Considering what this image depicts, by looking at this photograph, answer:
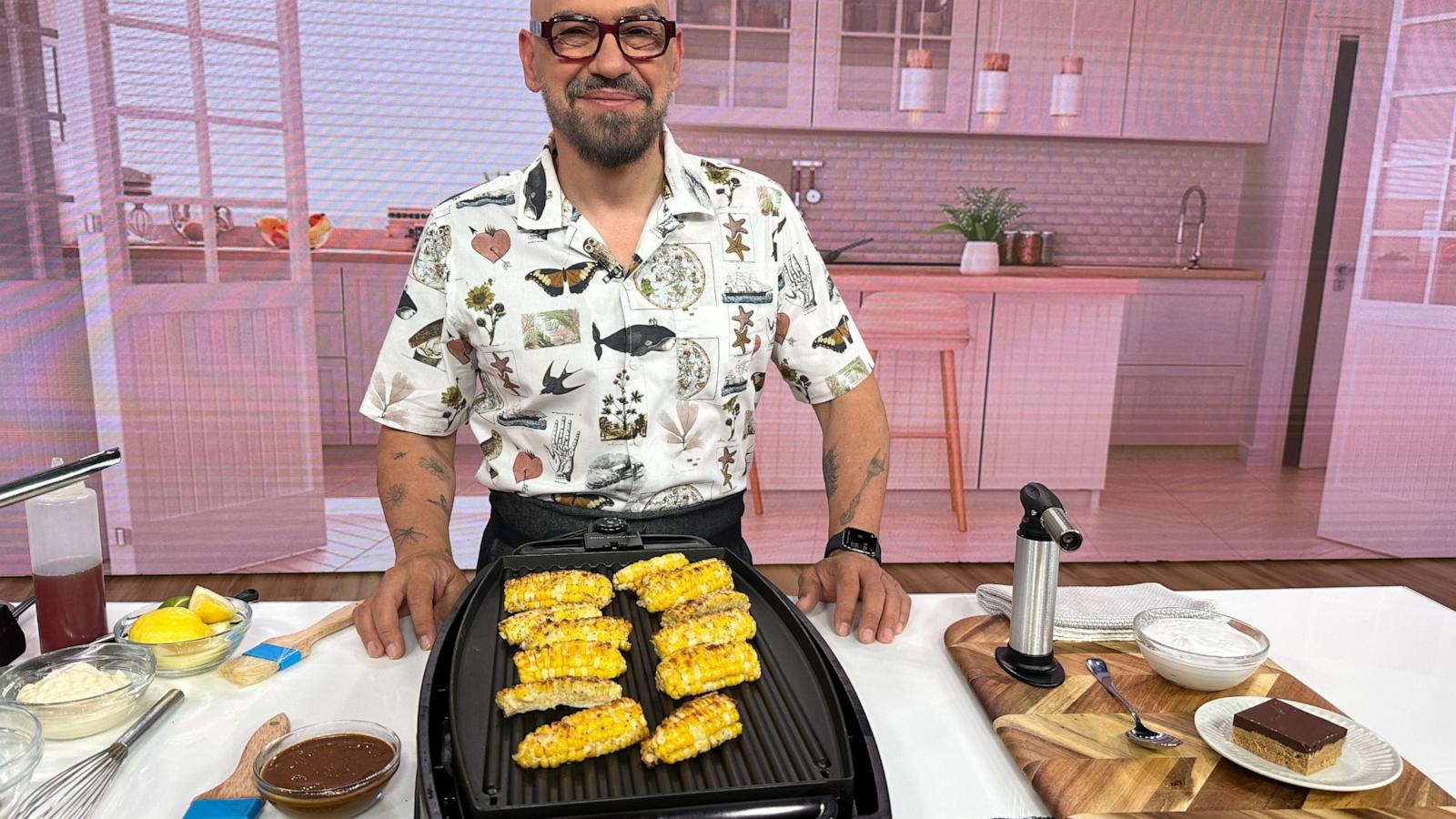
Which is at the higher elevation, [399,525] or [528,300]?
[528,300]

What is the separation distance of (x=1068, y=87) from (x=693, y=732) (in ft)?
11.0

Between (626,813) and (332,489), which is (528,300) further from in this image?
(332,489)

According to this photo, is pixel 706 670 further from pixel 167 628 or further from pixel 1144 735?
pixel 167 628

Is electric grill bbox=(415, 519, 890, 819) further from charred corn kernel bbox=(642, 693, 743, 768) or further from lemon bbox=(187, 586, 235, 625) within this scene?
lemon bbox=(187, 586, 235, 625)

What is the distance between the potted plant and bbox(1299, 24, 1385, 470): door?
4.03 ft

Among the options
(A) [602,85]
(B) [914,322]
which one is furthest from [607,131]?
(B) [914,322]

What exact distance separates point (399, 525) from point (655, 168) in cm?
68

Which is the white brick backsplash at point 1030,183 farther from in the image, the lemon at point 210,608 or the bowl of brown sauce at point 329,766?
the bowl of brown sauce at point 329,766

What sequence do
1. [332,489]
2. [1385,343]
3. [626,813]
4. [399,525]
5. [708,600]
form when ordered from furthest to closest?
[1385,343] < [332,489] < [399,525] < [708,600] < [626,813]

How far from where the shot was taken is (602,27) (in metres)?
1.43

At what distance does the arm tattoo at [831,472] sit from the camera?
163cm

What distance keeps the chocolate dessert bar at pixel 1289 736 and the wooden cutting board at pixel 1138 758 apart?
0.08 ft

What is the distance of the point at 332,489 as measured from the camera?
3.41 metres

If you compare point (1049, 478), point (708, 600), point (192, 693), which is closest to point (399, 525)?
point (192, 693)
